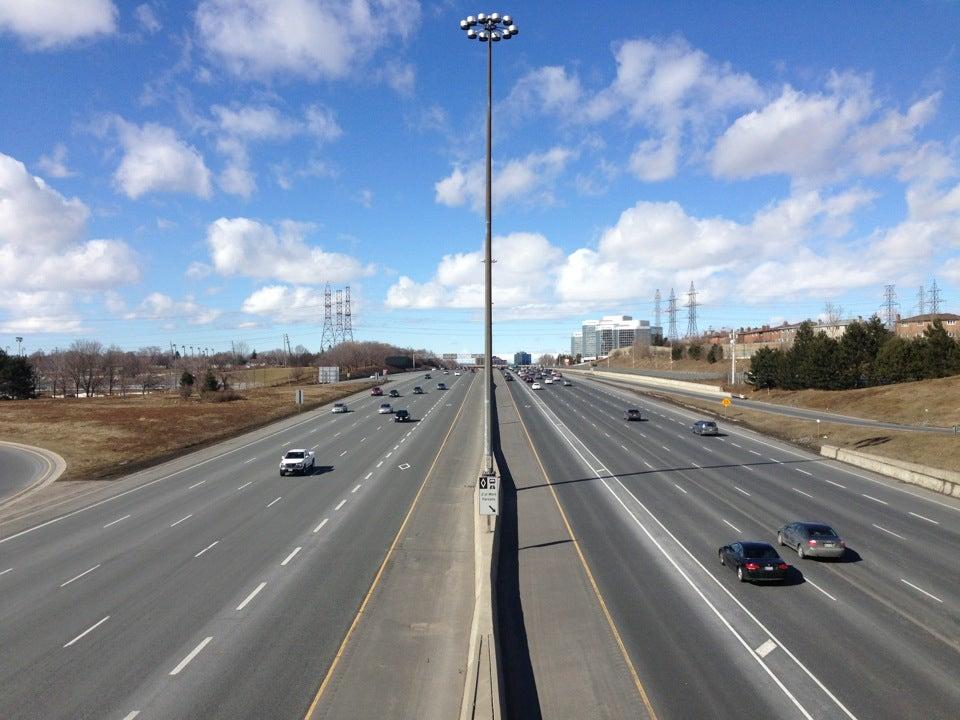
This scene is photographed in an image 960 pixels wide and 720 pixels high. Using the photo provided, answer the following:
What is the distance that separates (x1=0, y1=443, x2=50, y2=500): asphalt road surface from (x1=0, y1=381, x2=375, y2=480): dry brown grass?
1.75 m

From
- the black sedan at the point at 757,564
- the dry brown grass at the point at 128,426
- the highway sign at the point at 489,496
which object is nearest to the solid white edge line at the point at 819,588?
the black sedan at the point at 757,564

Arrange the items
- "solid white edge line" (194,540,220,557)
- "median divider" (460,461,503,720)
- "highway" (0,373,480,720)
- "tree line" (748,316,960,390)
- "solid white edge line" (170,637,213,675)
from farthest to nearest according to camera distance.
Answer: "tree line" (748,316,960,390) < "solid white edge line" (194,540,220,557) < "solid white edge line" (170,637,213,675) < "highway" (0,373,480,720) < "median divider" (460,461,503,720)

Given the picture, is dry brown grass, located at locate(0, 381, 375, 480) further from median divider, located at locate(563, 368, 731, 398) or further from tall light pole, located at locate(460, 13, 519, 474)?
median divider, located at locate(563, 368, 731, 398)

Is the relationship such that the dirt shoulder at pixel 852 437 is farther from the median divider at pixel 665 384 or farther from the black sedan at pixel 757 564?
the black sedan at pixel 757 564

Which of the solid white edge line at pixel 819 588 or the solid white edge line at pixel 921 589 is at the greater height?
the solid white edge line at pixel 921 589

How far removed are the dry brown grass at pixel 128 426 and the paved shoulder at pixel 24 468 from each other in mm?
944

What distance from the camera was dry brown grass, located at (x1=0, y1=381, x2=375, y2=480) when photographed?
151 feet

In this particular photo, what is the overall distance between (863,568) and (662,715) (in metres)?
12.3

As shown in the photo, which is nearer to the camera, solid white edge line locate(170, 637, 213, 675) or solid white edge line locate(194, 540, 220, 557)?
solid white edge line locate(170, 637, 213, 675)

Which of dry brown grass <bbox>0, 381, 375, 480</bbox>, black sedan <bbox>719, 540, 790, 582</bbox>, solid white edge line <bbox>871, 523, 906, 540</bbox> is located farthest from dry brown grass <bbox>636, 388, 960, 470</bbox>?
dry brown grass <bbox>0, 381, 375, 480</bbox>

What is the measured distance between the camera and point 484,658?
12.2 m

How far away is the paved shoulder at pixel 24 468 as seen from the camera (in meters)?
35.4

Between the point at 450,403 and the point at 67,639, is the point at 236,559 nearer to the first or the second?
the point at 67,639

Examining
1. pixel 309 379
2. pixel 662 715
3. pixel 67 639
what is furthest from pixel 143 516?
pixel 309 379
